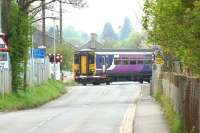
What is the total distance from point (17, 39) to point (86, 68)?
3655cm

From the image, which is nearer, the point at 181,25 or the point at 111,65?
the point at 181,25

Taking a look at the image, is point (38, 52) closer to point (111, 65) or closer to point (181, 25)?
point (111, 65)

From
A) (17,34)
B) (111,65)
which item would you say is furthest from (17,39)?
(111,65)

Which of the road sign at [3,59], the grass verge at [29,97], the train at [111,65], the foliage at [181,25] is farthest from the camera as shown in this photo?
the train at [111,65]

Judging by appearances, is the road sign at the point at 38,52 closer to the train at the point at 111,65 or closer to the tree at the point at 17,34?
the tree at the point at 17,34

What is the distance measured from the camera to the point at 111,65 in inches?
3113

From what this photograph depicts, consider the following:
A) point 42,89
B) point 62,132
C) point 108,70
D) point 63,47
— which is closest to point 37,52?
point 42,89

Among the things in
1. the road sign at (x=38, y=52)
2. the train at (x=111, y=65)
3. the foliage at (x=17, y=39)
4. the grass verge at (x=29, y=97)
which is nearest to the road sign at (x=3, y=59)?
the grass verge at (x=29, y=97)

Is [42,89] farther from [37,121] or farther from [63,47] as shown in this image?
[63,47]

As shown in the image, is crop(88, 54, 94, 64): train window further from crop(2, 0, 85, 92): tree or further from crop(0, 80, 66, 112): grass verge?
crop(2, 0, 85, 92): tree

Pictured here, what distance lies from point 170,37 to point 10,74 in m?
26.9

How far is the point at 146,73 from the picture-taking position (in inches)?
3140

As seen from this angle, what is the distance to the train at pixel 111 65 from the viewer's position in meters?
78.9

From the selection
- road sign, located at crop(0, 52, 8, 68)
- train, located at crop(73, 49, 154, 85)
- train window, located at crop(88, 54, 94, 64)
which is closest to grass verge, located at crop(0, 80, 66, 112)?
road sign, located at crop(0, 52, 8, 68)
